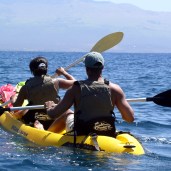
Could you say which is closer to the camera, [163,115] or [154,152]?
[154,152]

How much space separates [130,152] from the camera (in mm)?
7961

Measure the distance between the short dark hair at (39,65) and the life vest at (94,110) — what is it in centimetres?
173

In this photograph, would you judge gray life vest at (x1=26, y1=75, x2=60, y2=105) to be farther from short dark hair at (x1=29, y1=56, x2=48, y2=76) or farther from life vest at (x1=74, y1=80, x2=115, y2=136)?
life vest at (x1=74, y1=80, x2=115, y2=136)

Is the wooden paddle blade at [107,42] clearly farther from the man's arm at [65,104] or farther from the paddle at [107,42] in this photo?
the man's arm at [65,104]

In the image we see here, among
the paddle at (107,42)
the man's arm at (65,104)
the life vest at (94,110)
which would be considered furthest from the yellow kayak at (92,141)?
the paddle at (107,42)

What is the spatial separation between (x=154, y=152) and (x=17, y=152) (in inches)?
83.2

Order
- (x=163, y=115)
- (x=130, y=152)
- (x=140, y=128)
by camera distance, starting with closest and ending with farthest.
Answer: (x=130, y=152) → (x=140, y=128) → (x=163, y=115)

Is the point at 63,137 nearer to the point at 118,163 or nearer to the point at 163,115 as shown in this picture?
the point at 118,163

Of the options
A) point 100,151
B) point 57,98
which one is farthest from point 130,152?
point 57,98

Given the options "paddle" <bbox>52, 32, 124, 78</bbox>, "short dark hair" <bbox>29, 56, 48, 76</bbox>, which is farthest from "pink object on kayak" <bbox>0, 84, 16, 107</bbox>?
"short dark hair" <bbox>29, 56, 48, 76</bbox>

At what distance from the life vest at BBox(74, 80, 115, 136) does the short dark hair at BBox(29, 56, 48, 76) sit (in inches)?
68.3

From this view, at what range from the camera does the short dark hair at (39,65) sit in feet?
31.3

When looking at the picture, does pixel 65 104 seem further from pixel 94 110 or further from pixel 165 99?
pixel 165 99

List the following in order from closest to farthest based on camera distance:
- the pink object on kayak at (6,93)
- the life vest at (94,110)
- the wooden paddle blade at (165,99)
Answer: the life vest at (94,110)
the wooden paddle blade at (165,99)
the pink object on kayak at (6,93)
